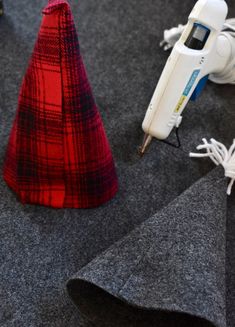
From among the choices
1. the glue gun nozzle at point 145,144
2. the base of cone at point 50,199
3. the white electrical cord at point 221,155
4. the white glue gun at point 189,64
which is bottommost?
the base of cone at point 50,199

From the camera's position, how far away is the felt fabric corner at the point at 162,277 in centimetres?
64

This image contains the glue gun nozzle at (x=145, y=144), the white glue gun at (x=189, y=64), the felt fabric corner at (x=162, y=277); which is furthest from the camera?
the glue gun nozzle at (x=145, y=144)

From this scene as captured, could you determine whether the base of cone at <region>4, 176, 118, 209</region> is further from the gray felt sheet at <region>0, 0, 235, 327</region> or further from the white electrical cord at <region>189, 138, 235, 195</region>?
the white electrical cord at <region>189, 138, 235, 195</region>

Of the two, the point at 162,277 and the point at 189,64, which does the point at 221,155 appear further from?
the point at 162,277

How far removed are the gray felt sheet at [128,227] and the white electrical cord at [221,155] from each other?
0.06ft

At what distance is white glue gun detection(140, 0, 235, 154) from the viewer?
0.79 meters

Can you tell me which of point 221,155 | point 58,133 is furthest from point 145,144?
point 58,133

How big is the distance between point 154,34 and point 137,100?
0.28 m

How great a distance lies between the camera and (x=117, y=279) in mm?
661

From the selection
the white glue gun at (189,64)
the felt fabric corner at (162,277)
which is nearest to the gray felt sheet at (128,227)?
the felt fabric corner at (162,277)

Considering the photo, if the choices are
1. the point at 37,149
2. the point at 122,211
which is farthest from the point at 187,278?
the point at 37,149

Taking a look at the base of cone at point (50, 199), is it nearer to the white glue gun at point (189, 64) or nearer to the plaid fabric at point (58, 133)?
the plaid fabric at point (58, 133)

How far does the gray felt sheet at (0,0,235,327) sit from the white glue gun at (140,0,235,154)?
11 centimetres

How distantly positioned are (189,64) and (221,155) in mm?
247
